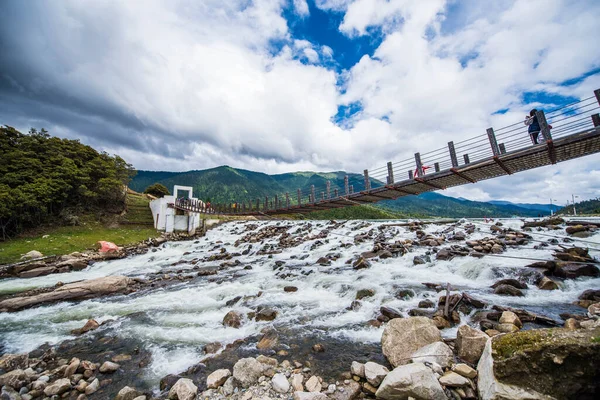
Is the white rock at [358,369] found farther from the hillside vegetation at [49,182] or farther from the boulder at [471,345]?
the hillside vegetation at [49,182]

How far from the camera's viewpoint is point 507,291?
535 cm

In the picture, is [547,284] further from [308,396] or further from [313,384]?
[308,396]

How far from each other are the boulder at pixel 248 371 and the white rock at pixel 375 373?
1.54 metres

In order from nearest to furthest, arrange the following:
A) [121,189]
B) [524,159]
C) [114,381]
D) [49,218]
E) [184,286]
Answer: [114,381]
[184,286]
[524,159]
[49,218]
[121,189]

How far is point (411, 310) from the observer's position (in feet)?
16.3

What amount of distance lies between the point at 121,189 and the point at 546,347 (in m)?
39.3

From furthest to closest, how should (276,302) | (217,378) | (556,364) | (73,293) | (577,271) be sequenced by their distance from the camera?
(73,293) < (276,302) < (577,271) < (217,378) < (556,364)

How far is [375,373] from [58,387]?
469 centimetres

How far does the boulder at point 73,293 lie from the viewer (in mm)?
7176

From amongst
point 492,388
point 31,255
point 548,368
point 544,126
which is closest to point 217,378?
point 492,388

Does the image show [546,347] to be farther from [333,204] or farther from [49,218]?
[49,218]

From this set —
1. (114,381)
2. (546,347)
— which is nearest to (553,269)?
(546,347)

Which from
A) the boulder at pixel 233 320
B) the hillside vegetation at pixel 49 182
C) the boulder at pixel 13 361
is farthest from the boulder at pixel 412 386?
the hillside vegetation at pixel 49 182

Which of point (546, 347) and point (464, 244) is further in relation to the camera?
point (464, 244)
